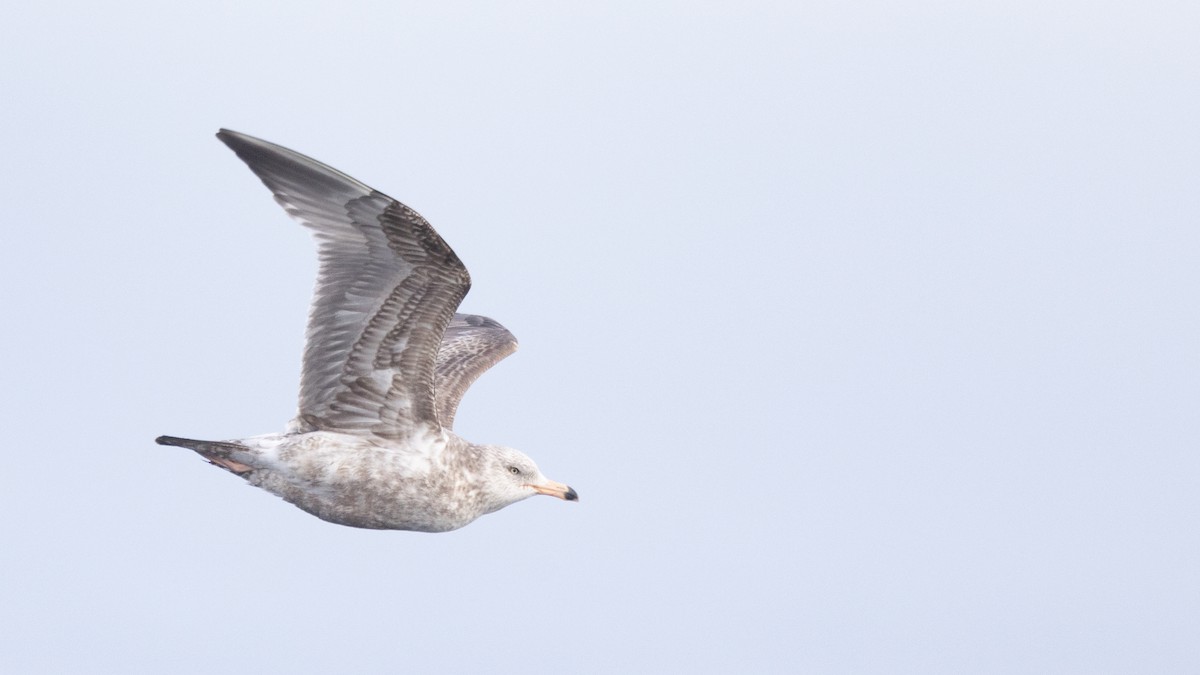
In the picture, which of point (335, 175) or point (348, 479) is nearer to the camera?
point (335, 175)

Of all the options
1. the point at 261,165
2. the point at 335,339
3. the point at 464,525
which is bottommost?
the point at 464,525

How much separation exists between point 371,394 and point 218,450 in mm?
1436

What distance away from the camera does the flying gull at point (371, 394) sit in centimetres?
1405

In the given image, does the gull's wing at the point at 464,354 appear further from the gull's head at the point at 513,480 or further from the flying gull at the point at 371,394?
the flying gull at the point at 371,394

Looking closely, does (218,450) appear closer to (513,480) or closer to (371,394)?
(371,394)

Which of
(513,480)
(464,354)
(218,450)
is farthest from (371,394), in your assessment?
(464,354)

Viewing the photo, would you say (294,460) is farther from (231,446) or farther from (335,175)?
(335,175)

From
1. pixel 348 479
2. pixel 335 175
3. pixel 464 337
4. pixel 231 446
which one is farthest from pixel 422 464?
pixel 464 337

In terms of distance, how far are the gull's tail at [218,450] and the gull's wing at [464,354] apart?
264cm

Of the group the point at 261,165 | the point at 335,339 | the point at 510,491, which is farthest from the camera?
the point at 510,491

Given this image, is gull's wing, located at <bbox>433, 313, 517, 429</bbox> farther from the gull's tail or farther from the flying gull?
the gull's tail

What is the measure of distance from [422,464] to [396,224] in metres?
2.41

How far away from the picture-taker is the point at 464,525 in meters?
15.6

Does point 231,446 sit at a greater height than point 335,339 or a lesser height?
lesser
